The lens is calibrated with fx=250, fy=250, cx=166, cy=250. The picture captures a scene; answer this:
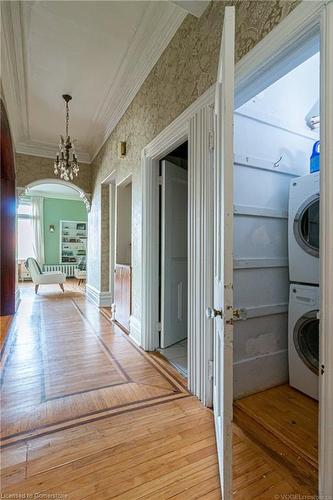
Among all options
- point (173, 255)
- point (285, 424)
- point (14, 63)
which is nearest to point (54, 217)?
point (14, 63)

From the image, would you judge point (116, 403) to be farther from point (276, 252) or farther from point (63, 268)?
point (63, 268)

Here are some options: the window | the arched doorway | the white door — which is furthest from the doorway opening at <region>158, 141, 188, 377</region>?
the window

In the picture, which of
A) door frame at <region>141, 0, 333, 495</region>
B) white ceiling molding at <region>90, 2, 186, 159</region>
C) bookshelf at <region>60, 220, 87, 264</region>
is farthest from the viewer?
bookshelf at <region>60, 220, 87, 264</region>

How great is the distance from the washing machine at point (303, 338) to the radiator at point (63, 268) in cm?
874

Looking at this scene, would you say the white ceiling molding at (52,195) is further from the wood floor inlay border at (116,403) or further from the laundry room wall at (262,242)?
the laundry room wall at (262,242)

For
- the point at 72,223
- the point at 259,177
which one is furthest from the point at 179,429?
the point at 72,223

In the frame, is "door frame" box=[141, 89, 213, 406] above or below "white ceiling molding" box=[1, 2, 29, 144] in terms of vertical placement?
below

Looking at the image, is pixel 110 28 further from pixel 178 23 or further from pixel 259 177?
pixel 259 177

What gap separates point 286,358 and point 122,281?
7.78ft

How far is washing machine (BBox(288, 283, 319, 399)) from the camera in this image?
1845 mm

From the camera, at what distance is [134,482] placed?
3.84 ft

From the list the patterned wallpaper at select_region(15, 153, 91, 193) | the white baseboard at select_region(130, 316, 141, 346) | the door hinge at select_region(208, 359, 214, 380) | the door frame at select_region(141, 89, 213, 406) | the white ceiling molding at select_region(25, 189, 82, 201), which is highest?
the white ceiling molding at select_region(25, 189, 82, 201)

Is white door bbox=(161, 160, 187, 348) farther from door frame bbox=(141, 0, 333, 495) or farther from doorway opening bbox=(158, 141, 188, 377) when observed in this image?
door frame bbox=(141, 0, 333, 495)

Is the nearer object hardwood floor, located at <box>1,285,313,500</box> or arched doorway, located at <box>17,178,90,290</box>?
hardwood floor, located at <box>1,285,313,500</box>
